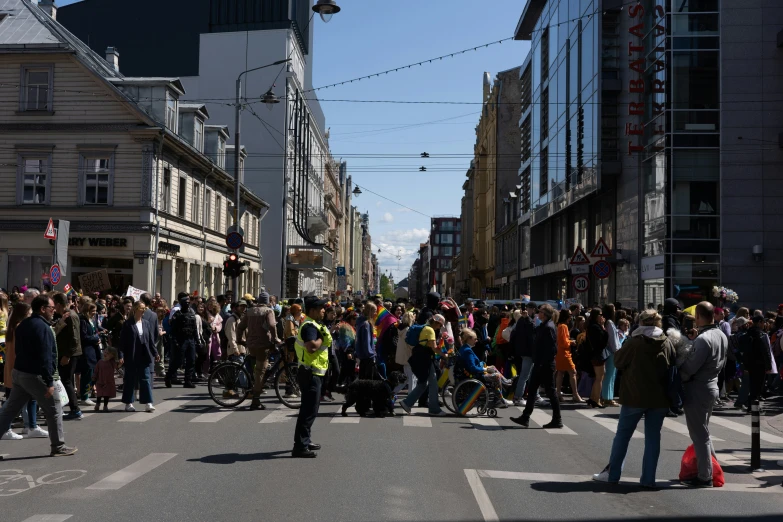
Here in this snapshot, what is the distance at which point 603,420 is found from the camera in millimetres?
14047

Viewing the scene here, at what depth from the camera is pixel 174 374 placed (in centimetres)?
1819

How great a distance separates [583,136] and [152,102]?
18.6 metres

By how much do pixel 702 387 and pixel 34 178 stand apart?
1202 inches

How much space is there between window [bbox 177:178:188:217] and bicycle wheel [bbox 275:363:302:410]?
23.0 meters

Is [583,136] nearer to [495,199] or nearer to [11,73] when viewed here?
[11,73]

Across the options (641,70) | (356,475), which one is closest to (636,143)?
(641,70)

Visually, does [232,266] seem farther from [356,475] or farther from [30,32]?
[356,475]

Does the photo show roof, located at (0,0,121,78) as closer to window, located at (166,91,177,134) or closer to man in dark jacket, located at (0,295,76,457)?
window, located at (166,91,177,134)

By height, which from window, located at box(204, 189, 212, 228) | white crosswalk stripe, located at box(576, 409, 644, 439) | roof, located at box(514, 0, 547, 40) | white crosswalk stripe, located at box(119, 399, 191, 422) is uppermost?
roof, located at box(514, 0, 547, 40)

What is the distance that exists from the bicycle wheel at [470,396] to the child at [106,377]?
541 centimetres

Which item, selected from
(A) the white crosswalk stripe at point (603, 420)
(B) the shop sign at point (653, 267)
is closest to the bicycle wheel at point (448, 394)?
(A) the white crosswalk stripe at point (603, 420)

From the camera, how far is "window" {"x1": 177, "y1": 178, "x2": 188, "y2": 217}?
3706 cm

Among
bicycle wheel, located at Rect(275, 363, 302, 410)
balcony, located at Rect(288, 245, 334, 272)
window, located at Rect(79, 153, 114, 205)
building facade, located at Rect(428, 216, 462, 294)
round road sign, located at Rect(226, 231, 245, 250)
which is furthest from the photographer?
building facade, located at Rect(428, 216, 462, 294)

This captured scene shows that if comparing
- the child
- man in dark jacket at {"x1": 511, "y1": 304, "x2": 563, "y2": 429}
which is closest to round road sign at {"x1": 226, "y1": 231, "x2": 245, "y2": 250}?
the child
